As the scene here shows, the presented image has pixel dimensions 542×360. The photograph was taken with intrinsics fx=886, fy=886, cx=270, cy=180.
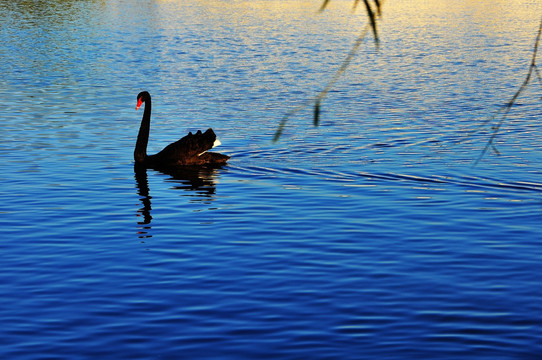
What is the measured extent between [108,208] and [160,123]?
7.81 m

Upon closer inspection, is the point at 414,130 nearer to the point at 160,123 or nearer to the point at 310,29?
the point at 160,123

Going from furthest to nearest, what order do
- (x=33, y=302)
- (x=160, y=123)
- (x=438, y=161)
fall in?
(x=160, y=123), (x=438, y=161), (x=33, y=302)

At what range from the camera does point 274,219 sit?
37.6ft

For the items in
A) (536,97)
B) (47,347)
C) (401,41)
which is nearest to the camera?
(47,347)

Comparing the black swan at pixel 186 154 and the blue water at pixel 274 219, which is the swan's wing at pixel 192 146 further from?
the blue water at pixel 274 219

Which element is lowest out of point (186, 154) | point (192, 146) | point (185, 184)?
point (185, 184)

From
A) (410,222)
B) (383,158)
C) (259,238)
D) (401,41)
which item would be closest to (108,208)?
(259,238)

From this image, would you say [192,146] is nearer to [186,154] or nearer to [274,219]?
[186,154]

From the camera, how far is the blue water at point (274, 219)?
734 cm

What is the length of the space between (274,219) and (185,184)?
3.13m

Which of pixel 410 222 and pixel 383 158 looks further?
pixel 383 158

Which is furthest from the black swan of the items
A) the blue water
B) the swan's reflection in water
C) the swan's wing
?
the blue water

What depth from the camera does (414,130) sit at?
1794 cm

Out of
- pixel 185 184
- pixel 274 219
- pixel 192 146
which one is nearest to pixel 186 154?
pixel 192 146
